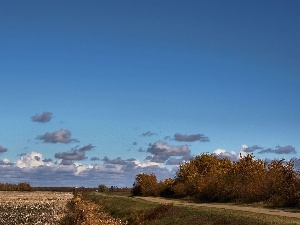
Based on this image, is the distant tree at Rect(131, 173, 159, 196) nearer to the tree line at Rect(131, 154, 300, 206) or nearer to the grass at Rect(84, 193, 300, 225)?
the tree line at Rect(131, 154, 300, 206)

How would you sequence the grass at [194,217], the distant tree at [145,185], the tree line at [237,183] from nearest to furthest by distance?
the grass at [194,217] → the tree line at [237,183] → the distant tree at [145,185]

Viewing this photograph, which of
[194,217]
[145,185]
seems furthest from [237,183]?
[145,185]

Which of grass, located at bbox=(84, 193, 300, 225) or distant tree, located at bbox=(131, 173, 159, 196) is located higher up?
distant tree, located at bbox=(131, 173, 159, 196)

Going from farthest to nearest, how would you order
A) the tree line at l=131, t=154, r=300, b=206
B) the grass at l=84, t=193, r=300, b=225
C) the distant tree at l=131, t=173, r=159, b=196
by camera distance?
the distant tree at l=131, t=173, r=159, b=196
the tree line at l=131, t=154, r=300, b=206
the grass at l=84, t=193, r=300, b=225

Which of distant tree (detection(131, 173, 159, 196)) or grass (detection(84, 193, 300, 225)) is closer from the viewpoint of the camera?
grass (detection(84, 193, 300, 225))

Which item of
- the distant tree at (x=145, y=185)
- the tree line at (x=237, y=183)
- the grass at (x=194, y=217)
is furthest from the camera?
the distant tree at (x=145, y=185)

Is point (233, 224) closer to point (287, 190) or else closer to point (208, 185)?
point (287, 190)

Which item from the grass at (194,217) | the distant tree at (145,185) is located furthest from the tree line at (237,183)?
the grass at (194,217)

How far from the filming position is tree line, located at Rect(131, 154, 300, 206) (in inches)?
2272

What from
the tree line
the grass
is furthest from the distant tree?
the grass

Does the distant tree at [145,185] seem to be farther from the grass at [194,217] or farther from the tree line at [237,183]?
the grass at [194,217]

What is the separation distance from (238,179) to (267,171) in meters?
3.95

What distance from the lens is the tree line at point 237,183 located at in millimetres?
57719

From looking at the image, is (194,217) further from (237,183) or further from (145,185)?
(145,185)
